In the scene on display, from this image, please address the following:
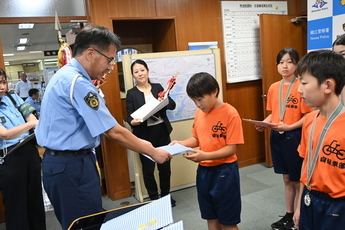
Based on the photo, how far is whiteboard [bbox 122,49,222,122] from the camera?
309 cm

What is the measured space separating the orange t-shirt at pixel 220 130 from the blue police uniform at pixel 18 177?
4.49ft

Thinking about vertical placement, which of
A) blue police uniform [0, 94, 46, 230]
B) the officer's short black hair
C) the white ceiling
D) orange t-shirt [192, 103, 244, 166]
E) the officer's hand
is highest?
the white ceiling

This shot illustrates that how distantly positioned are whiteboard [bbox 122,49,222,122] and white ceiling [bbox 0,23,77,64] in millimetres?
892

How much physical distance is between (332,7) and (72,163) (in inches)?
112

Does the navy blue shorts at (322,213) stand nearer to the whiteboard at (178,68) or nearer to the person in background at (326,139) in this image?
the person in background at (326,139)

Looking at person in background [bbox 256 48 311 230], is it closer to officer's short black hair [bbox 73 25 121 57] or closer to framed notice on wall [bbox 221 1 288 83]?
officer's short black hair [bbox 73 25 121 57]

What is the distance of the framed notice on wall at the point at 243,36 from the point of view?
3.71 meters

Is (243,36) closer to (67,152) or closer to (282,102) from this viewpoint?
(282,102)

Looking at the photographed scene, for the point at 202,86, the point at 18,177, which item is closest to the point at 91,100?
the point at 202,86

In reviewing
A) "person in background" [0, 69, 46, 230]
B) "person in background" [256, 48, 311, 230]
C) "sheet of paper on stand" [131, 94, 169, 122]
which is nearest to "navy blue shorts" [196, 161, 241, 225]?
"person in background" [256, 48, 311, 230]

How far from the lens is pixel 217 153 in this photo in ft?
5.26

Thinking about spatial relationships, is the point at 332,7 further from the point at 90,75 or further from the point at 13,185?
the point at 13,185

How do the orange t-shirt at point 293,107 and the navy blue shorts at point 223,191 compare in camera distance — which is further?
the orange t-shirt at point 293,107

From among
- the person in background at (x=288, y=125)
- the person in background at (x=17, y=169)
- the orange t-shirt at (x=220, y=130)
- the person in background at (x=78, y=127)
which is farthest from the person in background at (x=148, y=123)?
the person in background at (x=78, y=127)
